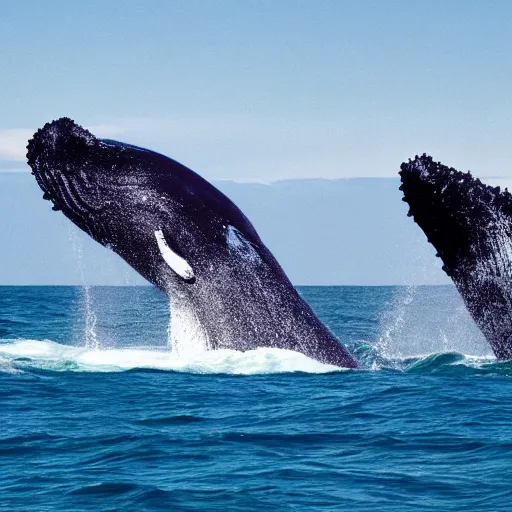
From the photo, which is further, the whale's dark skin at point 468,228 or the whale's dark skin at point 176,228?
the whale's dark skin at point 176,228

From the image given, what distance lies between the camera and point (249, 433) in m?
11.6

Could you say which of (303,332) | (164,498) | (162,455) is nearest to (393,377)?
(303,332)

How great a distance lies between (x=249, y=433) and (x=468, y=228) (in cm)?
366

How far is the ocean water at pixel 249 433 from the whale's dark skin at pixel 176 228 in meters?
0.44

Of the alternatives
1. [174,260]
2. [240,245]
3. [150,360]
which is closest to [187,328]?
[174,260]

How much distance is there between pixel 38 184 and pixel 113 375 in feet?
9.53

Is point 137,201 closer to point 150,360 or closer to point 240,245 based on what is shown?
point 240,245

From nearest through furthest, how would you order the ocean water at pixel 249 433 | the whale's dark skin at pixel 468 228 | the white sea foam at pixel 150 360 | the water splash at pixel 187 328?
1. the ocean water at pixel 249 433
2. the whale's dark skin at pixel 468 228
3. the white sea foam at pixel 150 360
4. the water splash at pixel 187 328

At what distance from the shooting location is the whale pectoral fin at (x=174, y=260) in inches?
568

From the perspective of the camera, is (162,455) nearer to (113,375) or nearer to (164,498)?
(164,498)

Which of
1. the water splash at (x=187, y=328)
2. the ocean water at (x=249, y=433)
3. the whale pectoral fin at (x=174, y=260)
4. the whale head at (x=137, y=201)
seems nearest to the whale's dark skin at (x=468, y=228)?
the ocean water at (x=249, y=433)

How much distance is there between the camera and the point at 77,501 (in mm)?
9164

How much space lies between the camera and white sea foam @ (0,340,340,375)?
14594 millimetres

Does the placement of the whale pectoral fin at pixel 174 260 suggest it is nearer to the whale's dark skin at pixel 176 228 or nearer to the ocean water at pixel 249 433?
the whale's dark skin at pixel 176 228
